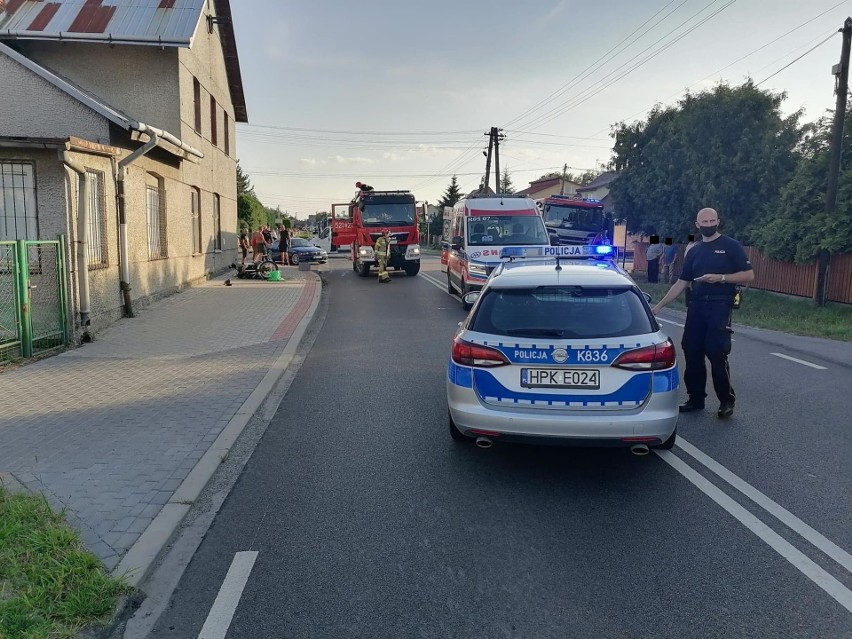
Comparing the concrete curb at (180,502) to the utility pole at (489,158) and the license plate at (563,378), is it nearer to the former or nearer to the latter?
the license plate at (563,378)

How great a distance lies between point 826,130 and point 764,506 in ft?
62.1

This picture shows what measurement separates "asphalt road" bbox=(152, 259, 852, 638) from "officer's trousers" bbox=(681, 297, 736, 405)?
0.30 meters

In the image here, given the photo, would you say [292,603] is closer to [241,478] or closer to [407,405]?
[241,478]

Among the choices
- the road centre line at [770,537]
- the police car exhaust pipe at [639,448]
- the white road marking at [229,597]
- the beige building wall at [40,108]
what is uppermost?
the beige building wall at [40,108]

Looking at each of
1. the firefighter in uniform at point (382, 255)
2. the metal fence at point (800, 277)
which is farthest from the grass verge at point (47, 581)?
the firefighter in uniform at point (382, 255)

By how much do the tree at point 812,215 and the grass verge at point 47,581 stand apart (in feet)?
58.1

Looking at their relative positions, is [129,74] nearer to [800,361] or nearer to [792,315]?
[800,361]

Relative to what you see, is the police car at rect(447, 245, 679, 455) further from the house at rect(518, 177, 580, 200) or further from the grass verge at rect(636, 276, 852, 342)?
the house at rect(518, 177, 580, 200)

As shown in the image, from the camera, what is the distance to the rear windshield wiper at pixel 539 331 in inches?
196

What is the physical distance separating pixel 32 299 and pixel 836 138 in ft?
57.6

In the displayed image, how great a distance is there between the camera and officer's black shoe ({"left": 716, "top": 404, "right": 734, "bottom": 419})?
21.8ft

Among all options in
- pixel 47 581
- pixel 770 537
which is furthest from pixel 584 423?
pixel 47 581

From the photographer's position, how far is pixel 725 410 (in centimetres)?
665

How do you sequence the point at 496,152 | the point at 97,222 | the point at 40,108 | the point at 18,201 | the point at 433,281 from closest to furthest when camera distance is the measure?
the point at 18,201
the point at 97,222
the point at 40,108
the point at 433,281
the point at 496,152
